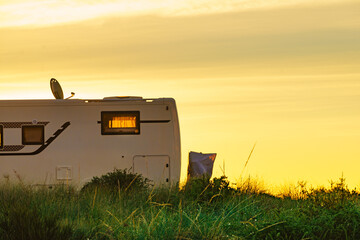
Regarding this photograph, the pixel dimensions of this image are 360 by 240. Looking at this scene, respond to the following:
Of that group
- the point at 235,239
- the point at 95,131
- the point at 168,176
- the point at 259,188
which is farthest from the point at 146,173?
the point at 235,239

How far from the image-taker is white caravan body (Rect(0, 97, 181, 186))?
16219 millimetres

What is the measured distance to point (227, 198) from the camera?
13969 mm

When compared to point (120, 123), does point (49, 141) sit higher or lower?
lower

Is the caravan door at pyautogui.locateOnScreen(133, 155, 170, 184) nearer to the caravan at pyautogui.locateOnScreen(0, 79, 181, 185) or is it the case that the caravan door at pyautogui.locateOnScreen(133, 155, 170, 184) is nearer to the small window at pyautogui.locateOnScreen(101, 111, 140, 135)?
the caravan at pyautogui.locateOnScreen(0, 79, 181, 185)

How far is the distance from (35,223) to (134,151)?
7.60 metres

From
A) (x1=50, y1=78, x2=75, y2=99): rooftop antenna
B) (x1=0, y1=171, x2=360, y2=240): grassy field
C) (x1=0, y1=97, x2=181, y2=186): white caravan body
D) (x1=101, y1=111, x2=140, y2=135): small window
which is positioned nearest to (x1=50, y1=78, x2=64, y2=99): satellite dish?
(x1=50, y1=78, x2=75, y2=99): rooftop antenna

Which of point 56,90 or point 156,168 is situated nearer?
point 156,168

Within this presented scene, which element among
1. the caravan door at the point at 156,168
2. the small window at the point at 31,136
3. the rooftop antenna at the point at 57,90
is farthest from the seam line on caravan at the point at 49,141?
the caravan door at the point at 156,168

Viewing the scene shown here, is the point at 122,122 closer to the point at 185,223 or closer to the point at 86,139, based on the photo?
the point at 86,139

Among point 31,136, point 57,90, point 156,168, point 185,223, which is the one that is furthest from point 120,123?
point 185,223

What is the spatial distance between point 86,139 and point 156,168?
6.30ft

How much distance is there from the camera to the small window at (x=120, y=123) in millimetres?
16328

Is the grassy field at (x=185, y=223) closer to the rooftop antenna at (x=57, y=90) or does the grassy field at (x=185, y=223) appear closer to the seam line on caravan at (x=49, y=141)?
the seam line on caravan at (x=49, y=141)

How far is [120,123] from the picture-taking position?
16438 mm
